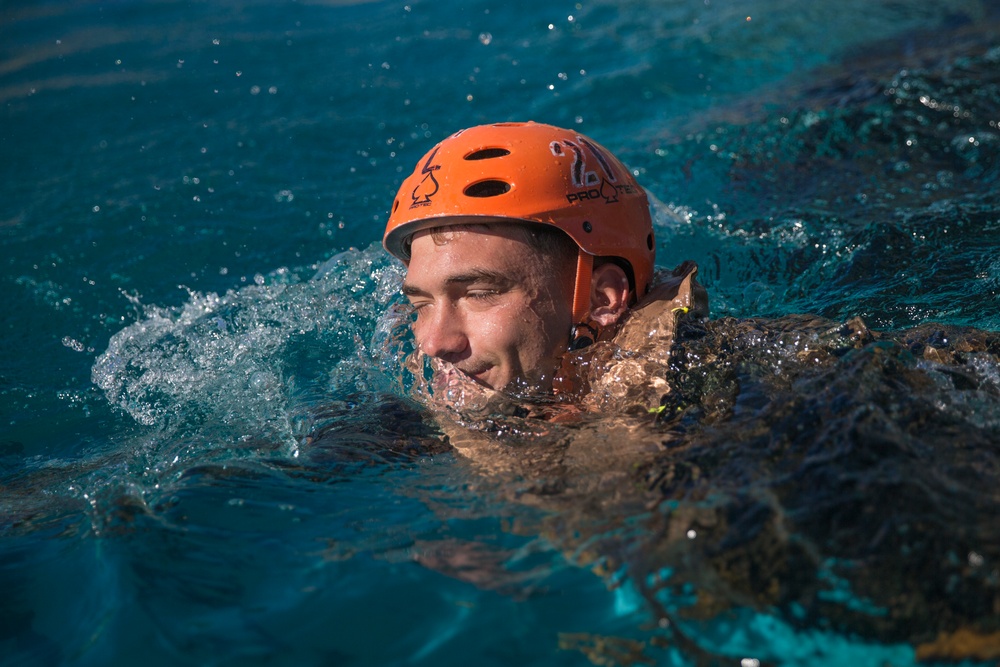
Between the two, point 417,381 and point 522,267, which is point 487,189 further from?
point 417,381

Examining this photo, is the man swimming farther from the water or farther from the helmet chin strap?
the water

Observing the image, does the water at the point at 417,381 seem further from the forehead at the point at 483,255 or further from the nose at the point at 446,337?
the forehead at the point at 483,255

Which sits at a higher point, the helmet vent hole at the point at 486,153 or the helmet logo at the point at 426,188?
the helmet vent hole at the point at 486,153

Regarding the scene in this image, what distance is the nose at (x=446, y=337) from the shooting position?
4324 millimetres

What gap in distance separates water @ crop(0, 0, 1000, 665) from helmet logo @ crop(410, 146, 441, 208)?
1.14m

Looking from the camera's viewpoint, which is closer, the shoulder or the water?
the water

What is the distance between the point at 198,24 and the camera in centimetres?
1172

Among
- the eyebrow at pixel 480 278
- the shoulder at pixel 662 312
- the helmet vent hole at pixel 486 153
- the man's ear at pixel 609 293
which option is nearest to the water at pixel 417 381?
the shoulder at pixel 662 312

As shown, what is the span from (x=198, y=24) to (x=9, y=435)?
26.6ft

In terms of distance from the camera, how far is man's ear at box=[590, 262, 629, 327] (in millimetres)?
4645

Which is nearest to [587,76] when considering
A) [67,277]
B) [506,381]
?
[67,277]

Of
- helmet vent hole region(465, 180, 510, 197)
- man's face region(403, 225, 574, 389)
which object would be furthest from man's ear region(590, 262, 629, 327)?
helmet vent hole region(465, 180, 510, 197)

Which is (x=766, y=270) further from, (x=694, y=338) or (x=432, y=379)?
(x=432, y=379)

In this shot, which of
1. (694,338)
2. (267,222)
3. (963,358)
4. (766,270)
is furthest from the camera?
(267,222)
